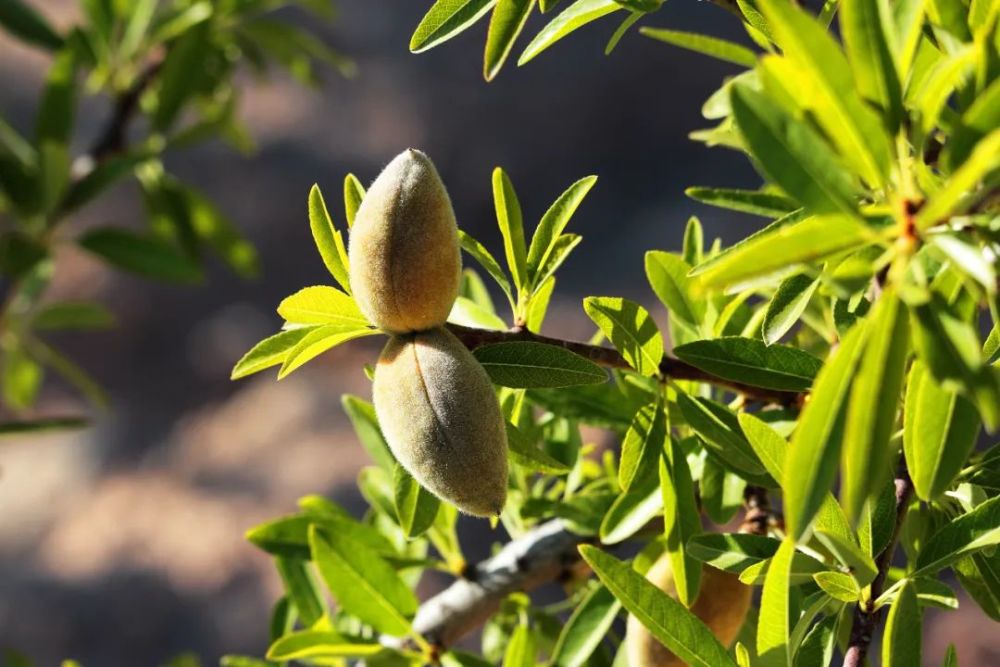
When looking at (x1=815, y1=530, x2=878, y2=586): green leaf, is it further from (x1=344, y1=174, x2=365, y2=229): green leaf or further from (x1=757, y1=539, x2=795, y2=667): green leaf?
(x1=344, y1=174, x2=365, y2=229): green leaf

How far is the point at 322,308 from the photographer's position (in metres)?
0.48

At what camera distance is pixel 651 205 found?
9.54 feet

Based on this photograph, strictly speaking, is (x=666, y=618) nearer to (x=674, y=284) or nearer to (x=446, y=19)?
(x=674, y=284)

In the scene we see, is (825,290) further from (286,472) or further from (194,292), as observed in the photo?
(194,292)

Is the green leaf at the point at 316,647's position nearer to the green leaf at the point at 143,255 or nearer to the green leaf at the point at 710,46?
the green leaf at the point at 710,46

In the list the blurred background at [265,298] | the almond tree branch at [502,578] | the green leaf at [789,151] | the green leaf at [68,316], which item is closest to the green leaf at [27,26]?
the green leaf at [68,316]

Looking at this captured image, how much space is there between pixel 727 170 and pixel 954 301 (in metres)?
2.51

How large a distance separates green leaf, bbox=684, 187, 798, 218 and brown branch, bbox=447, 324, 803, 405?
0.09 m

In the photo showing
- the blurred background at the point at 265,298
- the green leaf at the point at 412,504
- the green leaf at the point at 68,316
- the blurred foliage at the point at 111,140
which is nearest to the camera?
the green leaf at the point at 412,504

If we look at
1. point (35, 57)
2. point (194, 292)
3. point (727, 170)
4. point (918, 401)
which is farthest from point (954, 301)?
point (35, 57)

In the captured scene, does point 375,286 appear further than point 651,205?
No

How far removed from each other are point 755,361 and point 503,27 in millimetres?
197

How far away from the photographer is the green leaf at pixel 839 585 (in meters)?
0.45

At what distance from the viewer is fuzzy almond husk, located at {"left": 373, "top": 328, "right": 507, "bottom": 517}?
43 centimetres
